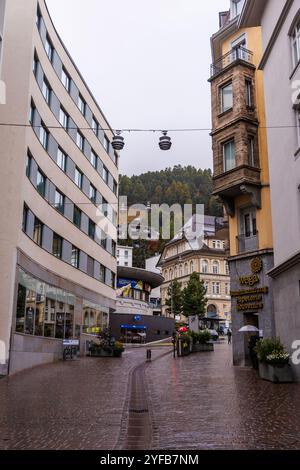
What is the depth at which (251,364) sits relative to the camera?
81.5 feet

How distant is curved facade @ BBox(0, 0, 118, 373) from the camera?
2153cm

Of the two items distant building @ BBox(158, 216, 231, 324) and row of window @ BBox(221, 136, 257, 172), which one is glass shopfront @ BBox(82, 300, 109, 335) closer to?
row of window @ BBox(221, 136, 257, 172)

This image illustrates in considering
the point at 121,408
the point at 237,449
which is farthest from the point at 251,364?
the point at 237,449

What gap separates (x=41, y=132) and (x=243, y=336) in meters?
15.0

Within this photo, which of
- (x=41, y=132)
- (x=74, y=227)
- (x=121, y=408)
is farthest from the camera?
(x=74, y=227)

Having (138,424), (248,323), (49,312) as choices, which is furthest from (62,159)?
(138,424)

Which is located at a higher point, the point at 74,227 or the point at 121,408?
the point at 74,227

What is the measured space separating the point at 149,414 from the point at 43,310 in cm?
1734

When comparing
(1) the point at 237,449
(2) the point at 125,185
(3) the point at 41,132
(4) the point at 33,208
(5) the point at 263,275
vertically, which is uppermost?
(2) the point at 125,185

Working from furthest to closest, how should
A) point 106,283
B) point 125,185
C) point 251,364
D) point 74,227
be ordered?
point 125,185
point 106,283
point 74,227
point 251,364

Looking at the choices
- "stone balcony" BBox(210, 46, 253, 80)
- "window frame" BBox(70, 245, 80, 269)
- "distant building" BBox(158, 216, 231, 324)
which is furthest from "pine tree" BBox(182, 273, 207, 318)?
"stone balcony" BBox(210, 46, 253, 80)

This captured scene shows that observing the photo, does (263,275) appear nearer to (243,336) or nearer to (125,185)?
(243,336)

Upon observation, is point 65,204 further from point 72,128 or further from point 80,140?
point 80,140

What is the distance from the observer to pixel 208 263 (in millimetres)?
101062
